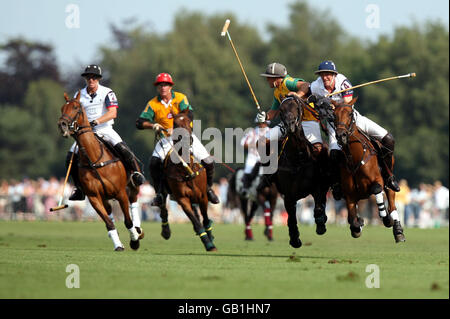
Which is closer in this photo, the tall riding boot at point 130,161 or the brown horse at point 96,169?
the brown horse at point 96,169

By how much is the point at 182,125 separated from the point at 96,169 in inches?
67.7

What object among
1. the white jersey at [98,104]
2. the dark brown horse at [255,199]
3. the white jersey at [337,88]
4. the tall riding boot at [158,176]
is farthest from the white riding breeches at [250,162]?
the white jersey at [337,88]

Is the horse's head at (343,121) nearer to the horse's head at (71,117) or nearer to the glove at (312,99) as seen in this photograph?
the glove at (312,99)

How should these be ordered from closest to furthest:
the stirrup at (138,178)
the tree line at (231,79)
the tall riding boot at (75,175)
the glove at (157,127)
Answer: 1. the glove at (157,127)
2. the tall riding boot at (75,175)
3. the stirrup at (138,178)
4. the tree line at (231,79)

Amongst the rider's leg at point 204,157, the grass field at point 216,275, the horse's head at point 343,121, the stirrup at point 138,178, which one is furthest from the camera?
the rider's leg at point 204,157

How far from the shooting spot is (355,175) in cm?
1562

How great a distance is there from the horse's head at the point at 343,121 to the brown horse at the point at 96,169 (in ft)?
14.3

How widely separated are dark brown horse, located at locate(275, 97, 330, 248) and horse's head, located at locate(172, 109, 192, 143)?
1.68m

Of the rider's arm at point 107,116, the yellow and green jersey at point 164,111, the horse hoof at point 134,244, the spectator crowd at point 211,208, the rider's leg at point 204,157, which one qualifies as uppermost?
the spectator crowd at point 211,208

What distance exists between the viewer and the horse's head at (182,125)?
16734 mm

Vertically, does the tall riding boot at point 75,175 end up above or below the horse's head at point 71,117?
below

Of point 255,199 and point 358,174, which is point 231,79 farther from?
point 358,174

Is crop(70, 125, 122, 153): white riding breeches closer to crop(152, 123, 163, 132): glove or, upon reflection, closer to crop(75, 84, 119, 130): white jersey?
crop(75, 84, 119, 130): white jersey
